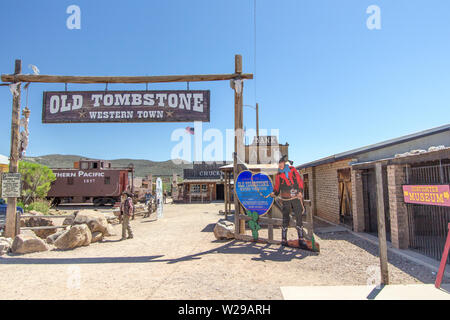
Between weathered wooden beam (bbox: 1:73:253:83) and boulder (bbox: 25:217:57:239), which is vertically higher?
weathered wooden beam (bbox: 1:73:253:83)

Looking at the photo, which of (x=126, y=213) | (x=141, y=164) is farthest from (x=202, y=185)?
(x=141, y=164)

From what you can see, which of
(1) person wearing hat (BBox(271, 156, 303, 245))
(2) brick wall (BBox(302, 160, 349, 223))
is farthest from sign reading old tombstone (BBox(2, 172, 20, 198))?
(2) brick wall (BBox(302, 160, 349, 223))

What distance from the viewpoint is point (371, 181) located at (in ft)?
33.4

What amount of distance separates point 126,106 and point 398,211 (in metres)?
8.14

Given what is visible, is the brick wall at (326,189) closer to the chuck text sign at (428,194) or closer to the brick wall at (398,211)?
the brick wall at (398,211)

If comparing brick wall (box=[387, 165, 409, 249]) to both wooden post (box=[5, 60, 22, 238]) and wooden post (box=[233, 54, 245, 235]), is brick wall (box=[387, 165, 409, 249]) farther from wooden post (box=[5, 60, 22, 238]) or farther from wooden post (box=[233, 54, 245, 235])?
Answer: wooden post (box=[5, 60, 22, 238])

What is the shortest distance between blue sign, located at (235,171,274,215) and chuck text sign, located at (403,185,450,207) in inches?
128

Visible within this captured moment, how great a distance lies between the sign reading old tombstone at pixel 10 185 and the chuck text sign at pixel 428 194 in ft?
34.2

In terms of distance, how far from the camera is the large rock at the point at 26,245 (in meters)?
6.55

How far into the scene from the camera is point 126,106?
7.99 meters

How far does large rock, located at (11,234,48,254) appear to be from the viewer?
258 inches

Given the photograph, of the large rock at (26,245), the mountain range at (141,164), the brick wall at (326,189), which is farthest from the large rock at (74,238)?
the mountain range at (141,164)
